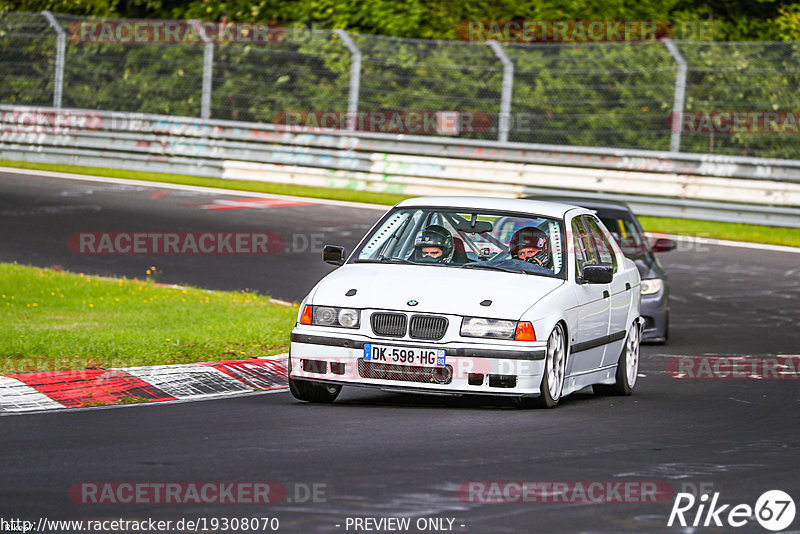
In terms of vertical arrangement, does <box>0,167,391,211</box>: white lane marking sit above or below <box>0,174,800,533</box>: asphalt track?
below

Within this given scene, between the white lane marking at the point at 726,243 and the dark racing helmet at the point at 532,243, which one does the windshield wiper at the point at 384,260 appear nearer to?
the dark racing helmet at the point at 532,243

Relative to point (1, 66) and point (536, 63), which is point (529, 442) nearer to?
point (536, 63)

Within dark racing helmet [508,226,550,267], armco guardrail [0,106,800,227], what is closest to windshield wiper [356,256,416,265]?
dark racing helmet [508,226,550,267]

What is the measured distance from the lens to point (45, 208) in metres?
22.2

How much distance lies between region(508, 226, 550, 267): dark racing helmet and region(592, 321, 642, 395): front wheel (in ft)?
3.93

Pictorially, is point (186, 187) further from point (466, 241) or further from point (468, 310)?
point (468, 310)

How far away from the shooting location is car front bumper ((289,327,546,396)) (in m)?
8.98

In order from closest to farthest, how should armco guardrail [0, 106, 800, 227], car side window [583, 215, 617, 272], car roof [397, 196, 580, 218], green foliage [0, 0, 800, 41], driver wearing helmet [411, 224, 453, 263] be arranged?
driver wearing helmet [411, 224, 453, 263] < car roof [397, 196, 580, 218] < car side window [583, 215, 617, 272] < armco guardrail [0, 106, 800, 227] < green foliage [0, 0, 800, 41]

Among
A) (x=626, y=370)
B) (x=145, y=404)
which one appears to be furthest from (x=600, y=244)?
(x=145, y=404)

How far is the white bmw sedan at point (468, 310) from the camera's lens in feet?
29.6

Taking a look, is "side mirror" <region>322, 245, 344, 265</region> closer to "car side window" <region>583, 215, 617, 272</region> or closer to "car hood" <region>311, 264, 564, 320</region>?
"car hood" <region>311, 264, 564, 320</region>

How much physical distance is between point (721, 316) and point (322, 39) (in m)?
12.5

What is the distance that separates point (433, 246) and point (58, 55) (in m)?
19.0

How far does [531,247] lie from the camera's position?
1018 centimetres
